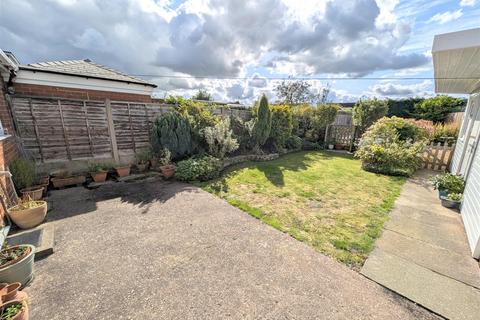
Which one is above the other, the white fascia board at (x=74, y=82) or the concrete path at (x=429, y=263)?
the white fascia board at (x=74, y=82)

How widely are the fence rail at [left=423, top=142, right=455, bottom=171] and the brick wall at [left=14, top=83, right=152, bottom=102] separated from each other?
38.8 feet

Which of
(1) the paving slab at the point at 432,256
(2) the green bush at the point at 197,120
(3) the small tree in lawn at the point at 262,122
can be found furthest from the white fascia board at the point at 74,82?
(1) the paving slab at the point at 432,256

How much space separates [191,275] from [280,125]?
328 inches

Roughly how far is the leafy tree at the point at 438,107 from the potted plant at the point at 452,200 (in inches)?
537

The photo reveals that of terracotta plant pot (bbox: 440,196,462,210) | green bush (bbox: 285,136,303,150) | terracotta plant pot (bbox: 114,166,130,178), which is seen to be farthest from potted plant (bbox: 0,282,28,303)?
green bush (bbox: 285,136,303,150)

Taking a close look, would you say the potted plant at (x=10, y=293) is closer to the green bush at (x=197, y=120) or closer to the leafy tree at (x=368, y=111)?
the green bush at (x=197, y=120)

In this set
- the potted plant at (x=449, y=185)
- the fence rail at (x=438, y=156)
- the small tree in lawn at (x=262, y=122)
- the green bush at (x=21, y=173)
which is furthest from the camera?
the small tree in lawn at (x=262, y=122)

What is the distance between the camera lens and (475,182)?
3395 mm

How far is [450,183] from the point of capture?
15.3ft

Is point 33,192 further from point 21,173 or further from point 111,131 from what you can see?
point 111,131

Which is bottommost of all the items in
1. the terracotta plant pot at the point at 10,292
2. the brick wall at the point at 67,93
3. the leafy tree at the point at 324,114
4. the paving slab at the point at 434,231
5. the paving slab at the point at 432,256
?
the paving slab at the point at 434,231

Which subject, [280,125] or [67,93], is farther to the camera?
[280,125]

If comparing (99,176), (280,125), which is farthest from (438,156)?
(99,176)

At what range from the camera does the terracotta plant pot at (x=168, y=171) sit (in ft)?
19.0
